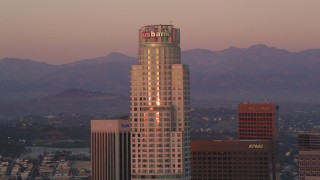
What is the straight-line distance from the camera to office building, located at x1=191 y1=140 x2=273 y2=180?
15612 centimetres

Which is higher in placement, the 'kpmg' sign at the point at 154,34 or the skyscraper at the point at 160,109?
the 'kpmg' sign at the point at 154,34

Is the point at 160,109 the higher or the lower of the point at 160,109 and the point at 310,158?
the higher

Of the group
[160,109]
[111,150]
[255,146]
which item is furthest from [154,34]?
[255,146]

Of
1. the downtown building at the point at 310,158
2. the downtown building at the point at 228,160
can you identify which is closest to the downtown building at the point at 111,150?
the downtown building at the point at 228,160

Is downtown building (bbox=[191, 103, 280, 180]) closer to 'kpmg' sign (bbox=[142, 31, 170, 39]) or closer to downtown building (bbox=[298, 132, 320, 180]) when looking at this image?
downtown building (bbox=[298, 132, 320, 180])

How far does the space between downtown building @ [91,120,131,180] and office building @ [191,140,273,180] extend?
66.5ft

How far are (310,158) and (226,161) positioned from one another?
35853 mm

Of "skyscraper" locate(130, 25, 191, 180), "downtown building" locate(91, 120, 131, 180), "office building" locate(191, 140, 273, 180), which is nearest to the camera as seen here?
"skyscraper" locate(130, 25, 191, 180)

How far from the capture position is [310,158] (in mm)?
190125

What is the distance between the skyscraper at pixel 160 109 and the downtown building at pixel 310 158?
3218 inches

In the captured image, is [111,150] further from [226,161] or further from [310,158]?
[310,158]

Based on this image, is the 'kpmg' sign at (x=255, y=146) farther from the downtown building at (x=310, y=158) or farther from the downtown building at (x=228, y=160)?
the downtown building at (x=310, y=158)

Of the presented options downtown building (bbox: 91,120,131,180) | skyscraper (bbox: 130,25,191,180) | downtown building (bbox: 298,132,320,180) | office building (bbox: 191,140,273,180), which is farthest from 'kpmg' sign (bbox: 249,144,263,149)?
skyscraper (bbox: 130,25,191,180)

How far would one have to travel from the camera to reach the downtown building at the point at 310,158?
618 ft
